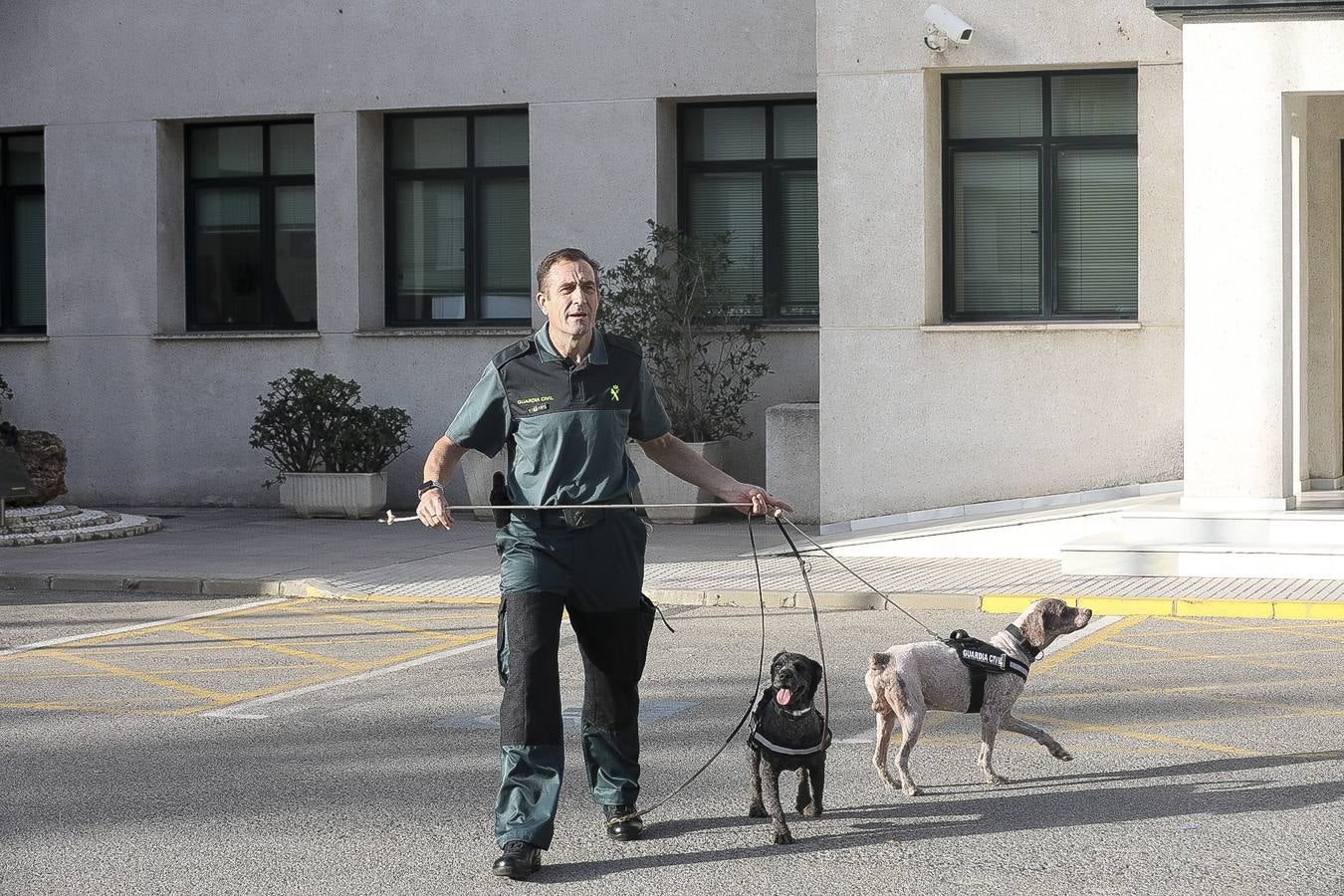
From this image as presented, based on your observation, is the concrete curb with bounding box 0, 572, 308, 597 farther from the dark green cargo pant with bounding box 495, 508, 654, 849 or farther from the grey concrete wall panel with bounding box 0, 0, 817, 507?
the dark green cargo pant with bounding box 495, 508, 654, 849

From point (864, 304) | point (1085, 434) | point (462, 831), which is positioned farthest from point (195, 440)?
point (462, 831)

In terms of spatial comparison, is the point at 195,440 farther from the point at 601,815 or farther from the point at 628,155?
the point at 601,815

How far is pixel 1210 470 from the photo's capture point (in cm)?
1348

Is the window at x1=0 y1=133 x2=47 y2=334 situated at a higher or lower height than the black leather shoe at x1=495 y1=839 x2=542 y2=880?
higher

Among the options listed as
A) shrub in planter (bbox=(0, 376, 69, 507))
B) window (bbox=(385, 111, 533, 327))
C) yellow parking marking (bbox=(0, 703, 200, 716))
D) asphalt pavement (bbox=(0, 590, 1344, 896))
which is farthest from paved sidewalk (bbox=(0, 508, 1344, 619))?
yellow parking marking (bbox=(0, 703, 200, 716))

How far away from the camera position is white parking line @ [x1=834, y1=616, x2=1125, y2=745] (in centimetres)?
764

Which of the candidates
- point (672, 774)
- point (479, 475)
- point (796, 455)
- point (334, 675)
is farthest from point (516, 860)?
point (479, 475)

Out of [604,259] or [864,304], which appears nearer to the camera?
[864,304]

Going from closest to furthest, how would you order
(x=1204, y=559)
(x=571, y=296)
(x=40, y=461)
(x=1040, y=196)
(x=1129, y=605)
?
(x=571, y=296) → (x=1129, y=605) → (x=1204, y=559) → (x=1040, y=196) → (x=40, y=461)

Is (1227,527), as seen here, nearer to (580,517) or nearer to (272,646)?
(272,646)

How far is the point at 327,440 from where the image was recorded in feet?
63.4

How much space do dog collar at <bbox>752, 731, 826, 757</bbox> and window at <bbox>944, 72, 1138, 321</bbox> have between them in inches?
419

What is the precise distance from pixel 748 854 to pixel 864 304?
10.5 meters

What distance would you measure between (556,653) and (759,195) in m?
14.3
